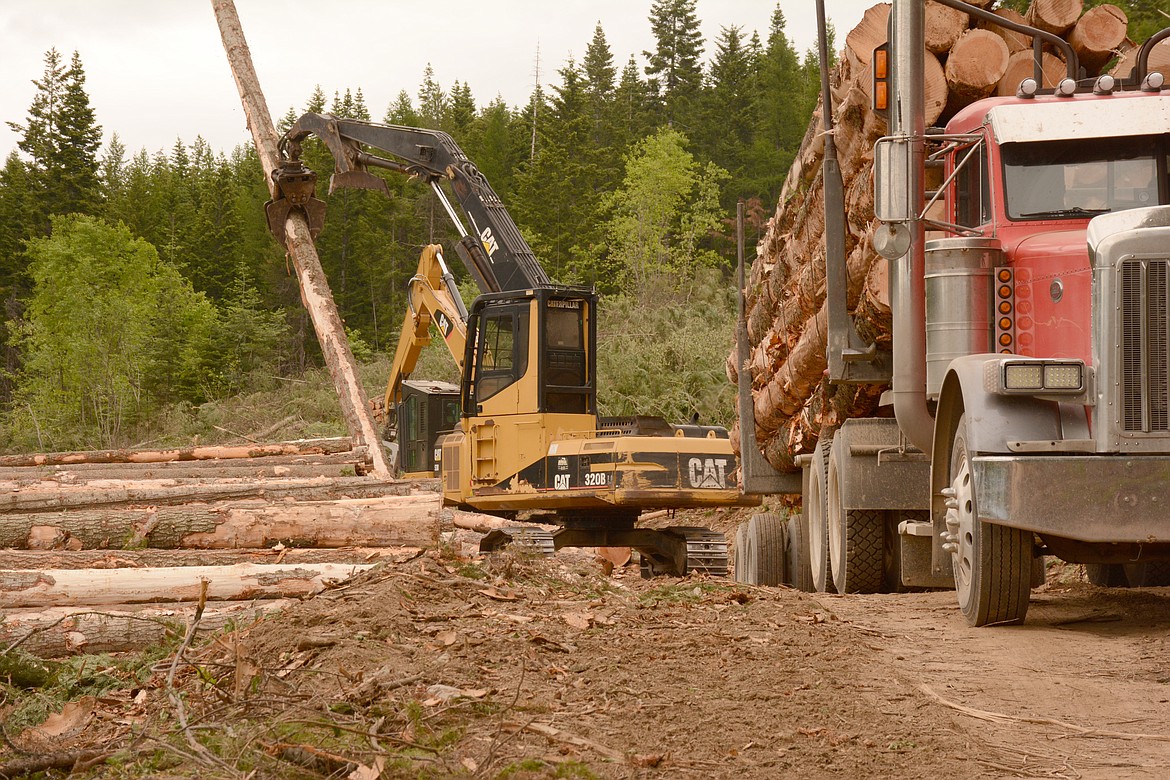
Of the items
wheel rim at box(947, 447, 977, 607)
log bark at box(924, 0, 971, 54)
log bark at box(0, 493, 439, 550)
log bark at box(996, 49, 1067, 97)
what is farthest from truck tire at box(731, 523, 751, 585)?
log bark at box(924, 0, 971, 54)

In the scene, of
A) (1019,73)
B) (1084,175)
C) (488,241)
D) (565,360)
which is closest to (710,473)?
(565,360)

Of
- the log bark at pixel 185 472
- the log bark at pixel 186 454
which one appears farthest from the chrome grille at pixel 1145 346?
the log bark at pixel 186 454

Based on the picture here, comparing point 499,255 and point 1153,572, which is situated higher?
point 499,255

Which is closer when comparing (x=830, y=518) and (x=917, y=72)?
(x=917, y=72)

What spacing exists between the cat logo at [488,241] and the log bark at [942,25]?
7115mm

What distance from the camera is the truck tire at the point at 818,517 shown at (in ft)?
33.3

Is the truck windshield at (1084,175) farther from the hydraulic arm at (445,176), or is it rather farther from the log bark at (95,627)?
the hydraulic arm at (445,176)

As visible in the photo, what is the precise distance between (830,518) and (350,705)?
6.05 m

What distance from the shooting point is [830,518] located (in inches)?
393

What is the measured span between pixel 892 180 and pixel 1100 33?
8.30ft

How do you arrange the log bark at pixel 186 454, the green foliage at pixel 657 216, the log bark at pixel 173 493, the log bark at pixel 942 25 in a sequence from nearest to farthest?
1. the log bark at pixel 942 25
2. the log bark at pixel 173 493
3. the log bark at pixel 186 454
4. the green foliage at pixel 657 216

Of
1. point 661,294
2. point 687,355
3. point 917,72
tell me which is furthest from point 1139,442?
point 661,294

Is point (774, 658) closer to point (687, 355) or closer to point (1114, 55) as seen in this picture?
point (1114, 55)

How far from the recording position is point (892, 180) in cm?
698
